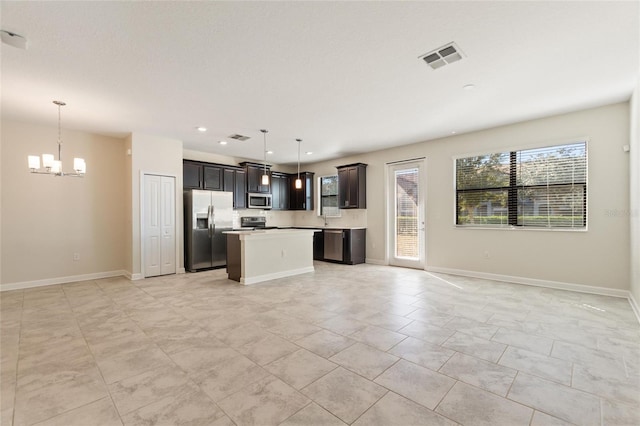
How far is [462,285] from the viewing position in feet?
15.9

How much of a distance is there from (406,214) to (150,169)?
17.5 feet

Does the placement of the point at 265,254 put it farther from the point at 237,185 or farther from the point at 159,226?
the point at 237,185

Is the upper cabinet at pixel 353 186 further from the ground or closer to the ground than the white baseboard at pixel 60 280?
further from the ground

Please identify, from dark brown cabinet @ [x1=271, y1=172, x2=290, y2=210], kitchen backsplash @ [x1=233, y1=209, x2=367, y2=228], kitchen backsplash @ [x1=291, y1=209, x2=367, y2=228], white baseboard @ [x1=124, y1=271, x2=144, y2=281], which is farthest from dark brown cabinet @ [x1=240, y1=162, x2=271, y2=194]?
white baseboard @ [x1=124, y1=271, x2=144, y2=281]

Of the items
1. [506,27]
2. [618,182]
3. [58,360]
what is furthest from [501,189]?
[58,360]

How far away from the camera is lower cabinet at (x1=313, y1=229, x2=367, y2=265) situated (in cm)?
692

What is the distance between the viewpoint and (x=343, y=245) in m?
6.99

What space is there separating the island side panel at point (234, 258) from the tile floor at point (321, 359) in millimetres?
917

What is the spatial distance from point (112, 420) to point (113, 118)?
4.44 metres

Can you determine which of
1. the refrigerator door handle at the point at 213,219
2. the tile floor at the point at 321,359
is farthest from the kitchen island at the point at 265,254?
the refrigerator door handle at the point at 213,219

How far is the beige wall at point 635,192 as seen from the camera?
11.1ft

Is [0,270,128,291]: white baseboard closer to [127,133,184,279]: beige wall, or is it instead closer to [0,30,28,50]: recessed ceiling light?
[127,133,184,279]: beige wall

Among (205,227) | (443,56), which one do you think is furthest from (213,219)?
(443,56)

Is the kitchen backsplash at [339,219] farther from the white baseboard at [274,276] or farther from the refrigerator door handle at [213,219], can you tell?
the refrigerator door handle at [213,219]
